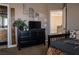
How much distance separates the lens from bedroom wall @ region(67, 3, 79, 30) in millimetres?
1794

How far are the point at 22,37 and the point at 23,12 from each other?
40 centimetres

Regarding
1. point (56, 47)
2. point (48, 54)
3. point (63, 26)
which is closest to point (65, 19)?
point (63, 26)

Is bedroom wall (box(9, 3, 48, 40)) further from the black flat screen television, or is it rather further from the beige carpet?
the beige carpet

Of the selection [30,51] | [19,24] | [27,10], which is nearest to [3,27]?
[19,24]

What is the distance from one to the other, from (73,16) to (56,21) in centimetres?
27

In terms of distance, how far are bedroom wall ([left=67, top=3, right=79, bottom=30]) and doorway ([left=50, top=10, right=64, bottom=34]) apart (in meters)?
0.11

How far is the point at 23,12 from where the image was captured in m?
1.82

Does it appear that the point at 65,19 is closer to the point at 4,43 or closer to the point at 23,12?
the point at 23,12

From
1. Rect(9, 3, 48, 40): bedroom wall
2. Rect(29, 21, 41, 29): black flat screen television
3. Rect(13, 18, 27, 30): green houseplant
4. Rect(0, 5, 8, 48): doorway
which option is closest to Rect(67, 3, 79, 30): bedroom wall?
Rect(9, 3, 48, 40): bedroom wall

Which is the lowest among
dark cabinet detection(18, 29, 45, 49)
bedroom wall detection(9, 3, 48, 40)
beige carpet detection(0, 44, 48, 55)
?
beige carpet detection(0, 44, 48, 55)

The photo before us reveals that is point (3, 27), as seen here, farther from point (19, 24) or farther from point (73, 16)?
point (73, 16)

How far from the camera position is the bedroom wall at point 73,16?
70.6 inches

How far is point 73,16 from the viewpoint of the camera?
182cm

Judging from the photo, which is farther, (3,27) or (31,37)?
(31,37)
